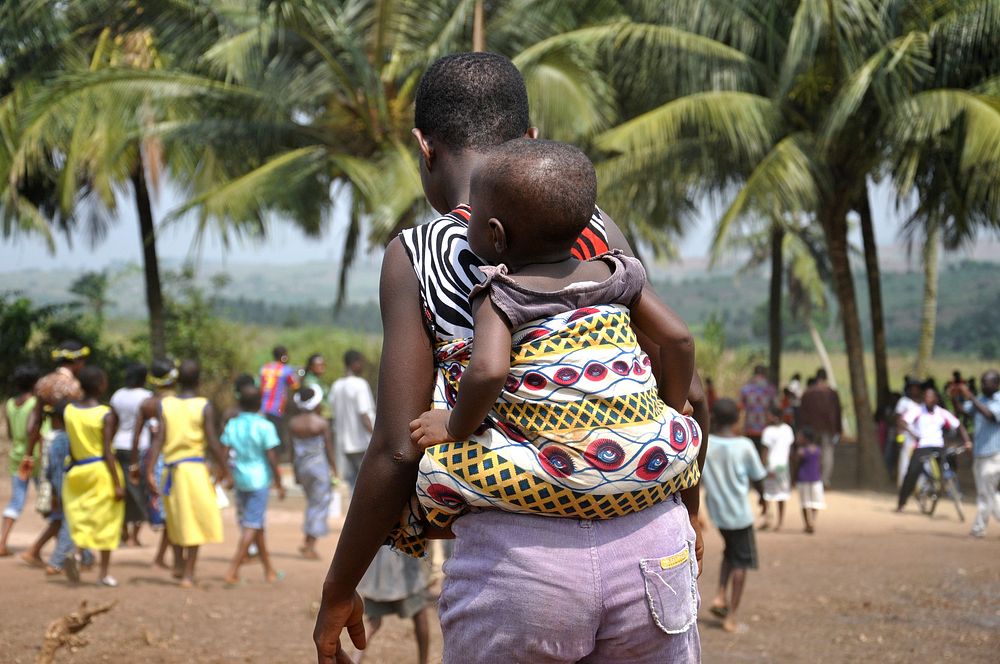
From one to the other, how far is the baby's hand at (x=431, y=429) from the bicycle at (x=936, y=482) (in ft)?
38.9

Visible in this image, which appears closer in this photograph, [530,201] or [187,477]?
[530,201]

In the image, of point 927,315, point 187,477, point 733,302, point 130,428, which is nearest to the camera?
point 187,477

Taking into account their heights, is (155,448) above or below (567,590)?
below

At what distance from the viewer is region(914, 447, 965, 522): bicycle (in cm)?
1252

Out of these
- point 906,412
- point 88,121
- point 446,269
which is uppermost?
point 88,121

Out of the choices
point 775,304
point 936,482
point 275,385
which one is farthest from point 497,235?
point 775,304

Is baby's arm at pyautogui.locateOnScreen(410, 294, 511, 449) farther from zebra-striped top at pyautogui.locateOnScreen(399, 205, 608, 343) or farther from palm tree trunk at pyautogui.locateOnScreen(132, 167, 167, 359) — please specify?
palm tree trunk at pyautogui.locateOnScreen(132, 167, 167, 359)

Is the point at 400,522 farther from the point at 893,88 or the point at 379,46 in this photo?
the point at 893,88

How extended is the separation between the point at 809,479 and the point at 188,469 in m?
6.64

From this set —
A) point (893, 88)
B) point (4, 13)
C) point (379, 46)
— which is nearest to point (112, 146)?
point (4, 13)

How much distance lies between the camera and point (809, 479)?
11.7 m

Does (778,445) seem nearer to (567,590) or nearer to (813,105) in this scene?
(813,105)

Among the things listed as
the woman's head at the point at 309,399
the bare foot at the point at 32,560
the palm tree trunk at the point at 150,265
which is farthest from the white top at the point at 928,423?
the palm tree trunk at the point at 150,265

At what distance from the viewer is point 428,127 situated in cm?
212
